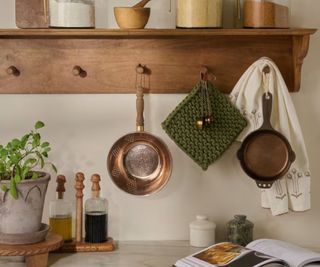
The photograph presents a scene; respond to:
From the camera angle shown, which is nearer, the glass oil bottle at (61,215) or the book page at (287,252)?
the book page at (287,252)

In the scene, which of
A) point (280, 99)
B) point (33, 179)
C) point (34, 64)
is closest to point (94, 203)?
point (33, 179)

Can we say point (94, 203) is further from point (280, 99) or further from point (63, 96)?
point (280, 99)

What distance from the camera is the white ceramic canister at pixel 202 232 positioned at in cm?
178

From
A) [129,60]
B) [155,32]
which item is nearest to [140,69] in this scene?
[129,60]

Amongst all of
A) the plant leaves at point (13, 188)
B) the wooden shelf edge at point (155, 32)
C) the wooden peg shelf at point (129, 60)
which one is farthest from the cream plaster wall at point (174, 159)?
the plant leaves at point (13, 188)

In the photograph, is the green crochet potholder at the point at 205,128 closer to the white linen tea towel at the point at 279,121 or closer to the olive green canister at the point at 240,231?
the white linen tea towel at the point at 279,121

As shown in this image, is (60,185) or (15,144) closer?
(15,144)

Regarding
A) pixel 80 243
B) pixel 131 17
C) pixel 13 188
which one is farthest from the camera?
pixel 80 243

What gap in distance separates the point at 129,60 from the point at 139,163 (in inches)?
11.1

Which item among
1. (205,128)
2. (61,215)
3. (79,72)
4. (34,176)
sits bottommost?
(61,215)

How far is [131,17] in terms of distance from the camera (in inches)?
64.7

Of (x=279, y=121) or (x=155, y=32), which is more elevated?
(x=155, y=32)

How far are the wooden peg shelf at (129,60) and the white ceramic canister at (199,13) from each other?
0.35 ft

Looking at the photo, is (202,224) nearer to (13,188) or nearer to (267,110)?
(267,110)
